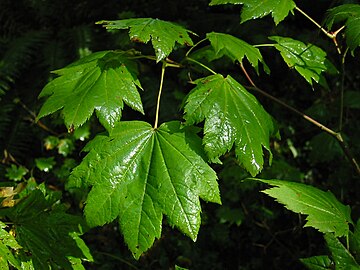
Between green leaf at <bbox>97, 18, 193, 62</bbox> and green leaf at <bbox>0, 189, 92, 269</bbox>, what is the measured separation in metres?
0.69

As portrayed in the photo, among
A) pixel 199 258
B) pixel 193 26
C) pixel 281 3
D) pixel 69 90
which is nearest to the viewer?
pixel 69 90

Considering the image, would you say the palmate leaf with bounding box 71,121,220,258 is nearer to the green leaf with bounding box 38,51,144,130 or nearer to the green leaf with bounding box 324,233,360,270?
the green leaf with bounding box 38,51,144,130

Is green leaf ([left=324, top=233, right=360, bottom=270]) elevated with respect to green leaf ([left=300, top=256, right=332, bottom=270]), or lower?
elevated

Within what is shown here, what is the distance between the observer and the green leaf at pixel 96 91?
1.44m

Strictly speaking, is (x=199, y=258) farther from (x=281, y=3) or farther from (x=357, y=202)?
(x=281, y=3)

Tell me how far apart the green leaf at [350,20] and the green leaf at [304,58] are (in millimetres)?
150

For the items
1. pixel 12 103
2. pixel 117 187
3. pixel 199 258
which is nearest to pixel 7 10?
pixel 12 103

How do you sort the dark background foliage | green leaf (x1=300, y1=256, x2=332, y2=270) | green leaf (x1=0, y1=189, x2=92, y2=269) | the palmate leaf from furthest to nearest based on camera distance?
the dark background foliage, green leaf (x1=0, y1=189, x2=92, y2=269), green leaf (x1=300, y1=256, x2=332, y2=270), the palmate leaf

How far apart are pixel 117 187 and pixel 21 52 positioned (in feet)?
7.89

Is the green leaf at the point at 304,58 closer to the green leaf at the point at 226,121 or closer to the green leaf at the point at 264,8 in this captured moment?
the green leaf at the point at 264,8

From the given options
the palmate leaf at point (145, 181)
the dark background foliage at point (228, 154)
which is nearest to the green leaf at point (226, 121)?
the palmate leaf at point (145, 181)

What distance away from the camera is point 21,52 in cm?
352

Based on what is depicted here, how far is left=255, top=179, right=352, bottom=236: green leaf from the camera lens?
1.46m

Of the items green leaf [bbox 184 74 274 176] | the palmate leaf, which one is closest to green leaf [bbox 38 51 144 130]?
the palmate leaf
